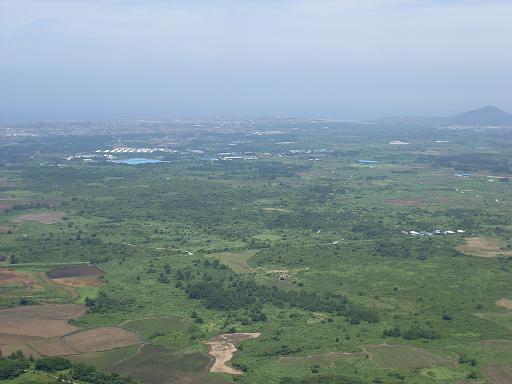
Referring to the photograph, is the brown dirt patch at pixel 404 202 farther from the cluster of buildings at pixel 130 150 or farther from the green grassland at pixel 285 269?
the cluster of buildings at pixel 130 150

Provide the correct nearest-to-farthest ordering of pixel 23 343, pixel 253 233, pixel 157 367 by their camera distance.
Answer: pixel 157 367
pixel 23 343
pixel 253 233

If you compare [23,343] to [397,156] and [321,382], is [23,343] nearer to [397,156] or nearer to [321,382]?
[321,382]

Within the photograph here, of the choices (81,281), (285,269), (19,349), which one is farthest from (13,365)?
(285,269)

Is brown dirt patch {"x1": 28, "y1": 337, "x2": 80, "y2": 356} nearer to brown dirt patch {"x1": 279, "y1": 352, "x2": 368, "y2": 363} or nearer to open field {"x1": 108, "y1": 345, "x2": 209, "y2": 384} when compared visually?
open field {"x1": 108, "y1": 345, "x2": 209, "y2": 384}

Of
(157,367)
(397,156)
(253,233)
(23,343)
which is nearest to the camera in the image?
(157,367)

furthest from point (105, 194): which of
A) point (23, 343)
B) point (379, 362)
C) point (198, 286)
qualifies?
point (379, 362)

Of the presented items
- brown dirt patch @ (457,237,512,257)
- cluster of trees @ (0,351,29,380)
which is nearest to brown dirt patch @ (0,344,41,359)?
cluster of trees @ (0,351,29,380)

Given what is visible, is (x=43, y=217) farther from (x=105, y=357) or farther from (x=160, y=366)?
(x=160, y=366)
